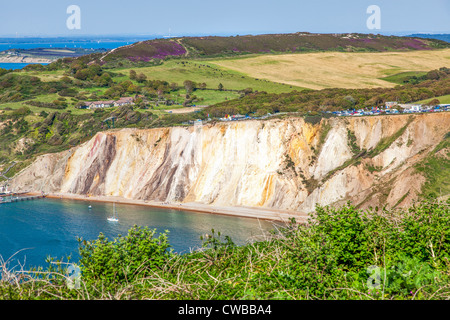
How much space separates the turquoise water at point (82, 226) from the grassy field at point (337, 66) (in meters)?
62.6

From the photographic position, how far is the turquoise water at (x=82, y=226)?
5381 centimetres

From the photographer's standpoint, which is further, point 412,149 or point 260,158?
point 260,158

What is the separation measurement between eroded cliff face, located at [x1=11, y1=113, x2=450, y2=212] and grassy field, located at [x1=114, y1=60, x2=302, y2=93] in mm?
43233

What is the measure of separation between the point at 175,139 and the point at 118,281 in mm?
61172

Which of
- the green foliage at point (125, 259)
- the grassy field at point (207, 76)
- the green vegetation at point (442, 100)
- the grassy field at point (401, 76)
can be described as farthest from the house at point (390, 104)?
the green foliage at point (125, 259)

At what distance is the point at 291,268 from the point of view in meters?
19.5

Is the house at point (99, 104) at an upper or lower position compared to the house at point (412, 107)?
lower

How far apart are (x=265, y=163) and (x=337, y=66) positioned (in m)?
78.9

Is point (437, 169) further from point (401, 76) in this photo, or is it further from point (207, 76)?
point (207, 76)

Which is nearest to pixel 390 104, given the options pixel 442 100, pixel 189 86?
pixel 442 100

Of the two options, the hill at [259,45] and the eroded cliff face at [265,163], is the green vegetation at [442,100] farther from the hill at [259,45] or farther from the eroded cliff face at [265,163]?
the hill at [259,45]

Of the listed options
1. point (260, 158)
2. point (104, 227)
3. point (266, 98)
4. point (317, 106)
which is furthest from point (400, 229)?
point (266, 98)
